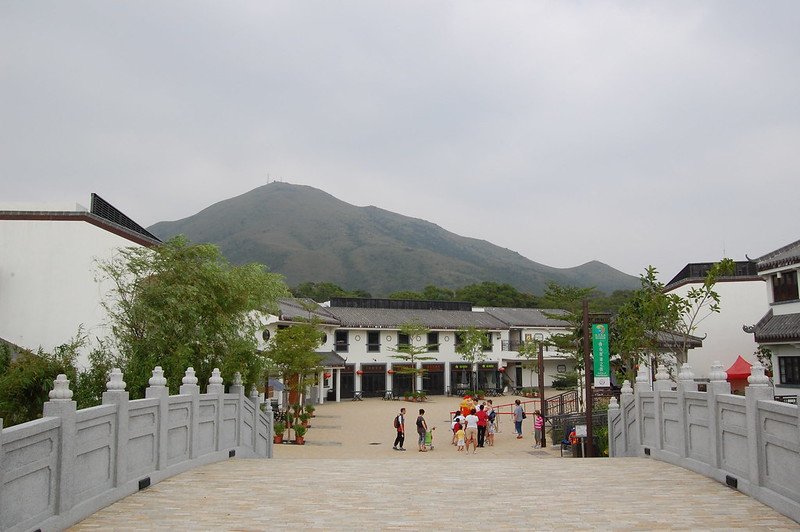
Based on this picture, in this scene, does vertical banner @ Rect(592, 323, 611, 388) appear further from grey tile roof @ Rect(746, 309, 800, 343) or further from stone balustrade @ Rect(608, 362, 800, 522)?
grey tile roof @ Rect(746, 309, 800, 343)

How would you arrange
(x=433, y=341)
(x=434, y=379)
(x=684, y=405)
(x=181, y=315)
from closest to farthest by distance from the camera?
(x=684, y=405)
(x=181, y=315)
(x=434, y=379)
(x=433, y=341)

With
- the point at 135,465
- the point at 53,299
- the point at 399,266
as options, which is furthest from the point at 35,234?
the point at 399,266

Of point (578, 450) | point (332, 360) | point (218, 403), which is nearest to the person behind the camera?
point (218, 403)

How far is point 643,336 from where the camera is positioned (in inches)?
914

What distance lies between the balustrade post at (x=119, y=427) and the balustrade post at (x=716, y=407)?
911 centimetres

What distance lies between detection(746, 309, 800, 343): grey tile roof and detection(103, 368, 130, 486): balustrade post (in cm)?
2244

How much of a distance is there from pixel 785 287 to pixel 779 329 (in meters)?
1.83

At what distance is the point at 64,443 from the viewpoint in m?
7.83

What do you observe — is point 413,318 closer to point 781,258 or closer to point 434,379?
point 434,379

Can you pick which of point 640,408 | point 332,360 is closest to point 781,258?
point 640,408

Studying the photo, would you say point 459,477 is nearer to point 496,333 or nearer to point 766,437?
point 766,437

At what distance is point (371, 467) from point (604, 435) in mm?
9343

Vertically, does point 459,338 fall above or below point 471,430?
above

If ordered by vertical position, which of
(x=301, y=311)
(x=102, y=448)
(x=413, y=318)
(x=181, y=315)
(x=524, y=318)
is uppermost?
(x=301, y=311)
